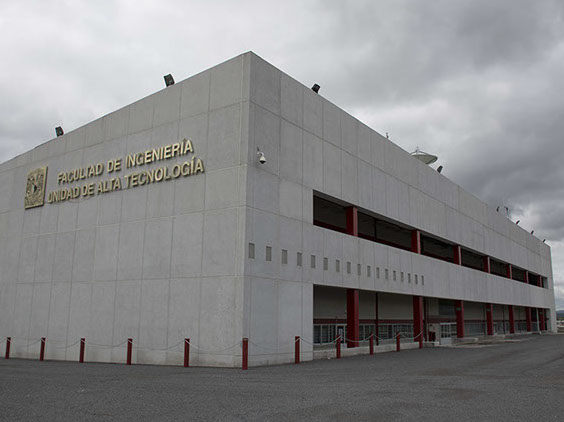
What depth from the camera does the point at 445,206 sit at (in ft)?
142

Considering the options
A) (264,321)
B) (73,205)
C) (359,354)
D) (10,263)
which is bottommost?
(359,354)

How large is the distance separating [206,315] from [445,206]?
28.1 m

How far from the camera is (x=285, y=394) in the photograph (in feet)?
43.7

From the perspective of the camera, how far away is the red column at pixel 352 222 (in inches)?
1165

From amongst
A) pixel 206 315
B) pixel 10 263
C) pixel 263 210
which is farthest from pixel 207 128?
pixel 10 263

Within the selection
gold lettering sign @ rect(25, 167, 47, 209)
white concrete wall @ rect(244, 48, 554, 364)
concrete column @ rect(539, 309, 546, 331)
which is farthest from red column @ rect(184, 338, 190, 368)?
concrete column @ rect(539, 309, 546, 331)

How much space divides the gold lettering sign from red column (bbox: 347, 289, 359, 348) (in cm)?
2003

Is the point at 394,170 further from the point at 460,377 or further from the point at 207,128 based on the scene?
the point at 460,377

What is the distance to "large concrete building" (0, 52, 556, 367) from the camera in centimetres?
2206

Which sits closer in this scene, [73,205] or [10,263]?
[73,205]

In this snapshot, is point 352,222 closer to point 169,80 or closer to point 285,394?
point 169,80

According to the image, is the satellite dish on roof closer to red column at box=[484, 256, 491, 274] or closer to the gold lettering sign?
red column at box=[484, 256, 491, 274]

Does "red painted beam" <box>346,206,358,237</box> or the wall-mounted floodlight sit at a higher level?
the wall-mounted floodlight

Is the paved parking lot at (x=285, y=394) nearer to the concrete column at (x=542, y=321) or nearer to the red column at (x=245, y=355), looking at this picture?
the red column at (x=245, y=355)
